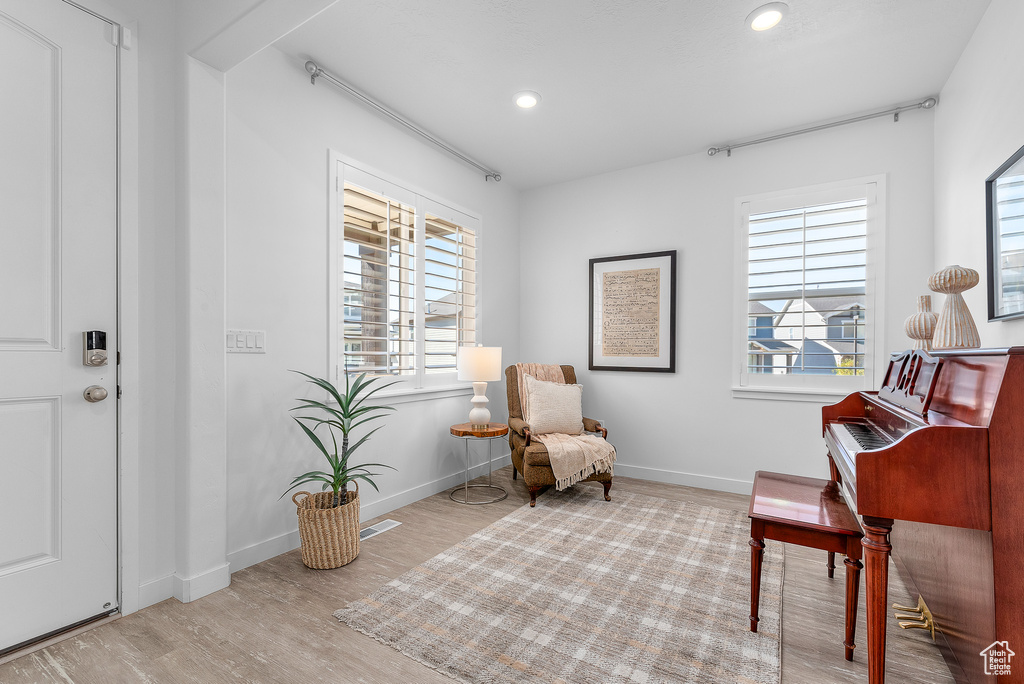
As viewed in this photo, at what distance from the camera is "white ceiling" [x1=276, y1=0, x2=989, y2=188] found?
223 cm

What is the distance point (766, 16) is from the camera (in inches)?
87.1

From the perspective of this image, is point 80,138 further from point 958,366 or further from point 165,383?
point 958,366

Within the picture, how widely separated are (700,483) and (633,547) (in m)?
1.41

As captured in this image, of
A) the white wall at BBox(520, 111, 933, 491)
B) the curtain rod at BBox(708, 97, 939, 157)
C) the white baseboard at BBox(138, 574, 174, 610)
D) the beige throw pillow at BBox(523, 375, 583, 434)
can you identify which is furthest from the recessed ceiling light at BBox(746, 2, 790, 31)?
the white baseboard at BBox(138, 574, 174, 610)

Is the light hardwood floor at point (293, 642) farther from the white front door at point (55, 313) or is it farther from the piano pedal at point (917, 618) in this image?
the white front door at point (55, 313)

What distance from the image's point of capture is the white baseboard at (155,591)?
1.99 m

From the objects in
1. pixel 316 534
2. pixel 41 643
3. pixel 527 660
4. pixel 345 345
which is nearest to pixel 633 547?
pixel 527 660

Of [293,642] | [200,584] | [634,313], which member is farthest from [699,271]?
[200,584]

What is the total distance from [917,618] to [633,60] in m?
2.92

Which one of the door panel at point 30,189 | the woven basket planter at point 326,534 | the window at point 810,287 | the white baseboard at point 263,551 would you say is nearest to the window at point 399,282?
the woven basket planter at point 326,534

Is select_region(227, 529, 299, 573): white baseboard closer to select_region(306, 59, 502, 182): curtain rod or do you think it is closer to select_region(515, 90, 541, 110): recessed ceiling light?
select_region(306, 59, 502, 182): curtain rod

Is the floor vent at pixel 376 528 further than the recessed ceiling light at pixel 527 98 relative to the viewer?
No

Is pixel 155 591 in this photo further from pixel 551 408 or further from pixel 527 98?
pixel 527 98

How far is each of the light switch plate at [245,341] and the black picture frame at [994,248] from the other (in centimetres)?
338
